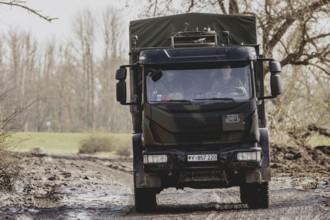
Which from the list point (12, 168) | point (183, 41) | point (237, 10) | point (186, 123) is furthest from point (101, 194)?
point (237, 10)

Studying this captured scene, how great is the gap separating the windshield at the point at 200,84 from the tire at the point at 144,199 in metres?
1.83

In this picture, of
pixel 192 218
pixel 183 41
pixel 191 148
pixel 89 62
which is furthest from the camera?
pixel 89 62

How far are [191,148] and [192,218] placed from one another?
1.39m

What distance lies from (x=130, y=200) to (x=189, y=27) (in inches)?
161

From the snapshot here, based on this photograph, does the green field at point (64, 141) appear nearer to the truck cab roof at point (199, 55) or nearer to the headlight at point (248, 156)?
the truck cab roof at point (199, 55)

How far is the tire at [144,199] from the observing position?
13555 millimetres

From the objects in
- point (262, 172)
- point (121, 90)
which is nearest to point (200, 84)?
point (121, 90)

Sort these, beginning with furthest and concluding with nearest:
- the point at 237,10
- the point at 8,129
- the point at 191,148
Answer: the point at 237,10 < the point at 8,129 < the point at 191,148

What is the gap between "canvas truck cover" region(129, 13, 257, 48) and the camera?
16.3 m

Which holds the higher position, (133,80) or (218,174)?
(133,80)

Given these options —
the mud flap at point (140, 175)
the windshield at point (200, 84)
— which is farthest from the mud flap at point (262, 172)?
the mud flap at point (140, 175)

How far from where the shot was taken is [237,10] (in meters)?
31.7

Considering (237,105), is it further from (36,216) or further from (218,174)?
(36,216)

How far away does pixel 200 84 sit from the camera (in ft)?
41.7
